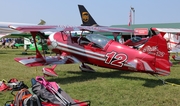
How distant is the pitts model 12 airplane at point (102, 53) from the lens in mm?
7680

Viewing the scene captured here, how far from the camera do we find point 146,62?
25.7 ft

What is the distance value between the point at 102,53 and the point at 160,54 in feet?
7.38

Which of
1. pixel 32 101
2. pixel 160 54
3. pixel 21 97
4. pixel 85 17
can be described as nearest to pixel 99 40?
pixel 160 54

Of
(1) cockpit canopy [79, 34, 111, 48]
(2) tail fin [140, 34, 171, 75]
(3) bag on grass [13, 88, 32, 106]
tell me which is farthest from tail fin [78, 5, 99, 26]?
(3) bag on grass [13, 88, 32, 106]

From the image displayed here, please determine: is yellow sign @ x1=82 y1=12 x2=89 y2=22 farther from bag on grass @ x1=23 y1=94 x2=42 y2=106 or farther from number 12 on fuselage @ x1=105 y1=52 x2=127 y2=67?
bag on grass @ x1=23 y1=94 x2=42 y2=106

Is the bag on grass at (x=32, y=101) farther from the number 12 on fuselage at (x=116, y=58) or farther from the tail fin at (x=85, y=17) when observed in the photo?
the tail fin at (x=85, y=17)

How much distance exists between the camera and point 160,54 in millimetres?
7648

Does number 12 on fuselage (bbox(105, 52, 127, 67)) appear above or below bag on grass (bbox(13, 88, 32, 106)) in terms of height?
below

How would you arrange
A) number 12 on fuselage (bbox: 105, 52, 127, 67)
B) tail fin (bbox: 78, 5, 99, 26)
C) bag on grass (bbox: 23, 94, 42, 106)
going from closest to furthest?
bag on grass (bbox: 23, 94, 42, 106) < number 12 on fuselage (bbox: 105, 52, 127, 67) < tail fin (bbox: 78, 5, 99, 26)

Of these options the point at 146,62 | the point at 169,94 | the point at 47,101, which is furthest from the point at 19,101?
the point at 146,62

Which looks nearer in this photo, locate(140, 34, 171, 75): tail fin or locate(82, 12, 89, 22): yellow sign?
locate(140, 34, 171, 75): tail fin

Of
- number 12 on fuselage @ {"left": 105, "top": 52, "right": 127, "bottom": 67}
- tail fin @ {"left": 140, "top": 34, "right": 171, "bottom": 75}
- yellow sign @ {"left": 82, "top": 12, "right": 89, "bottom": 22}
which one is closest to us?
tail fin @ {"left": 140, "top": 34, "right": 171, "bottom": 75}

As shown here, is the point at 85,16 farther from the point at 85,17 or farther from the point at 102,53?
the point at 102,53

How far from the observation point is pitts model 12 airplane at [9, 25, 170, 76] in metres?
7.68
